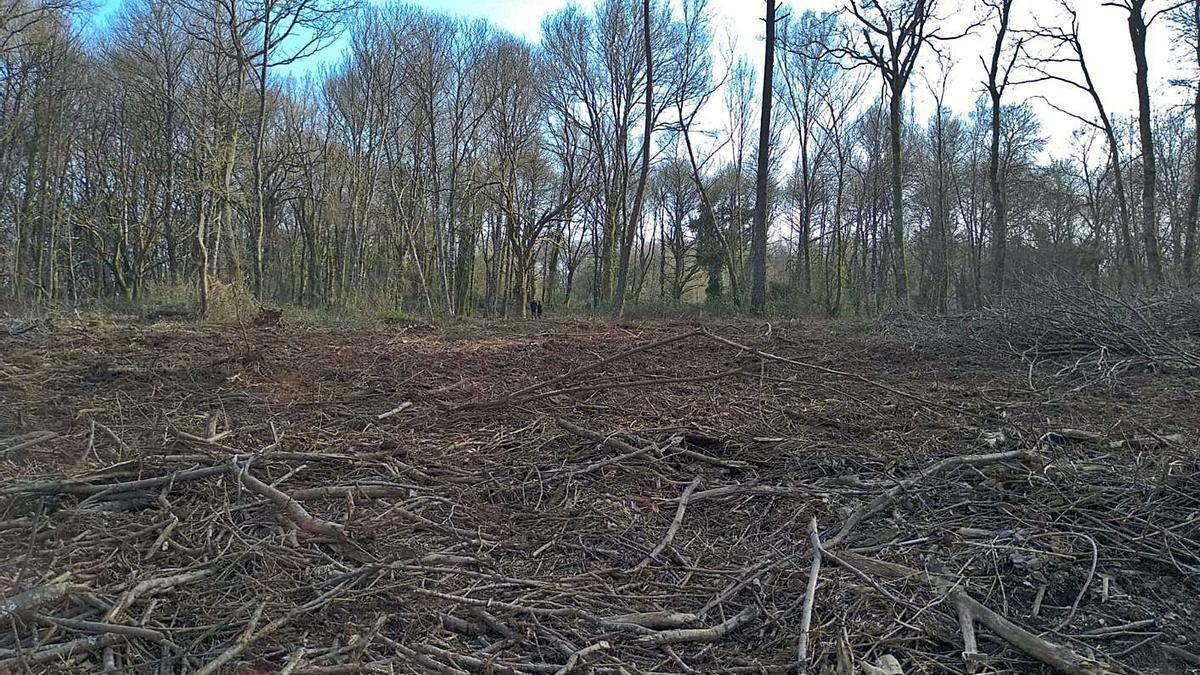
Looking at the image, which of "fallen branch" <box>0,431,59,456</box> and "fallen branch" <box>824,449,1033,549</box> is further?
"fallen branch" <box>0,431,59,456</box>

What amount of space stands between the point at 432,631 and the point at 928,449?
3.02 metres

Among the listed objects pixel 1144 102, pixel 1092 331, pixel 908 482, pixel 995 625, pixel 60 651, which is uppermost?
pixel 1144 102

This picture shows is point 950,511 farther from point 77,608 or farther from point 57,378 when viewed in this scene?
point 57,378

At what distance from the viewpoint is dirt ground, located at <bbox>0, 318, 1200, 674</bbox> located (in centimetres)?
212

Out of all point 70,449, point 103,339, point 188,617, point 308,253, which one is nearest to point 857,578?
point 188,617

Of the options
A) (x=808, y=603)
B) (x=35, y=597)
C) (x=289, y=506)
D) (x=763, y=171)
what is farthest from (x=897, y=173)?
(x=35, y=597)

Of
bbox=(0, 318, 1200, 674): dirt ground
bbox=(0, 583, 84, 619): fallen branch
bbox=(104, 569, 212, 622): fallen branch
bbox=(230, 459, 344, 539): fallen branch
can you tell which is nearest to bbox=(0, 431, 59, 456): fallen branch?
bbox=(0, 318, 1200, 674): dirt ground

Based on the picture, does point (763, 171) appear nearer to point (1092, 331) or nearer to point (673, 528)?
point (1092, 331)

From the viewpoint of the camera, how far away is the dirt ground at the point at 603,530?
2117 mm

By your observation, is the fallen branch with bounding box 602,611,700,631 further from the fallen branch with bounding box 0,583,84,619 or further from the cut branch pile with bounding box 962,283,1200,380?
the cut branch pile with bounding box 962,283,1200,380

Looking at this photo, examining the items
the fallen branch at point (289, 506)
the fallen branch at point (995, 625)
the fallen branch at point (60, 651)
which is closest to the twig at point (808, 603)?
the fallen branch at point (995, 625)

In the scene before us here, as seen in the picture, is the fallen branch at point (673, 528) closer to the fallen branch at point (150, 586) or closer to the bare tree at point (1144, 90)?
the fallen branch at point (150, 586)

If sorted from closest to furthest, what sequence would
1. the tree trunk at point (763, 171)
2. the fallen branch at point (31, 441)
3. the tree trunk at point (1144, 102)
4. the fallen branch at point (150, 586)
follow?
1. the fallen branch at point (150, 586)
2. the fallen branch at point (31, 441)
3. the tree trunk at point (1144, 102)
4. the tree trunk at point (763, 171)

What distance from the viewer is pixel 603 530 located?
298cm
